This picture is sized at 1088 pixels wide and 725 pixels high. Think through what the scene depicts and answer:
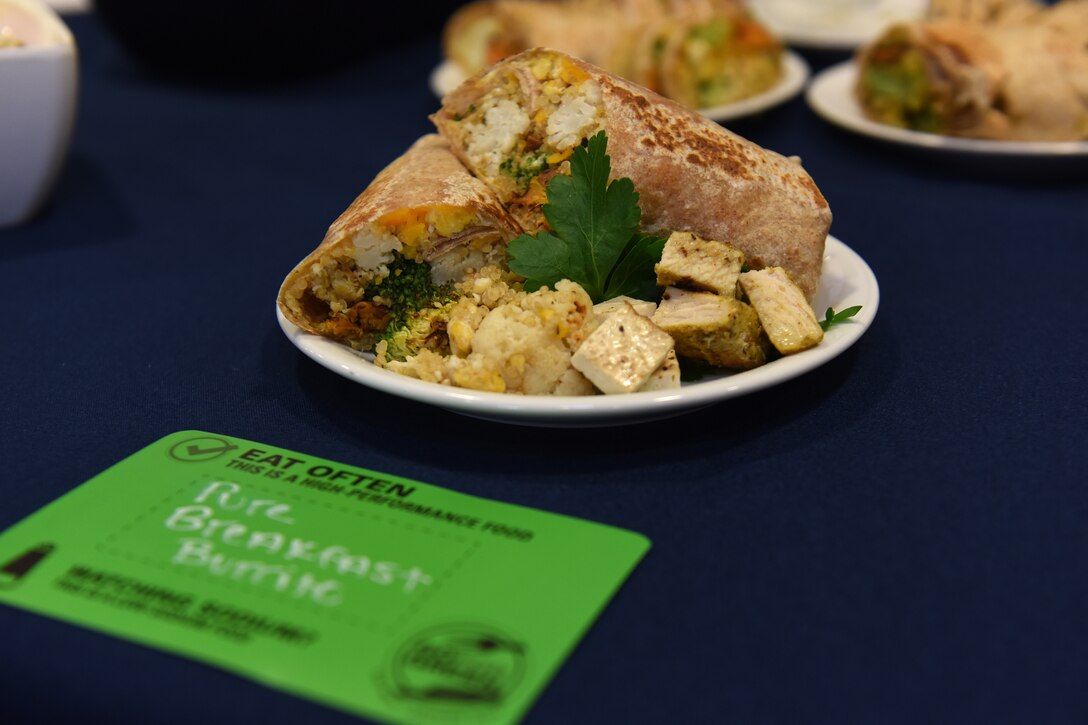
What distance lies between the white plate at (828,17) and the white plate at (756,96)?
0.31 meters

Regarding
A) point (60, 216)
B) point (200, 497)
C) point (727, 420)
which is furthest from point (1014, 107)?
point (60, 216)

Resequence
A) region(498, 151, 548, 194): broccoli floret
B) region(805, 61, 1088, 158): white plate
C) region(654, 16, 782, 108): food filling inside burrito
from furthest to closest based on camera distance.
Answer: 1. region(654, 16, 782, 108): food filling inside burrito
2. region(805, 61, 1088, 158): white plate
3. region(498, 151, 548, 194): broccoli floret

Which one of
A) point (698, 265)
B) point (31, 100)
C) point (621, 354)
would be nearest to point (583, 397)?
point (621, 354)

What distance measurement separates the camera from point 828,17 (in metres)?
3.99

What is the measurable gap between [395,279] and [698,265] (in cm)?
52

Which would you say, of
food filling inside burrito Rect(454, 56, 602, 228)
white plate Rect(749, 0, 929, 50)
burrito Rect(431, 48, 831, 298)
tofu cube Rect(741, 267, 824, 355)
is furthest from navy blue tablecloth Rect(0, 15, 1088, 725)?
white plate Rect(749, 0, 929, 50)

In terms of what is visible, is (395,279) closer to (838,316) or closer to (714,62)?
(838,316)

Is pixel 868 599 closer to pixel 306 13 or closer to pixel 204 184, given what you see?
pixel 204 184

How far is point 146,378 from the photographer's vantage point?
184 cm

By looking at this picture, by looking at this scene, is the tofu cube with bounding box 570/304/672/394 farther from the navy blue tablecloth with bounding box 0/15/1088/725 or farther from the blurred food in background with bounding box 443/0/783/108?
the blurred food in background with bounding box 443/0/783/108

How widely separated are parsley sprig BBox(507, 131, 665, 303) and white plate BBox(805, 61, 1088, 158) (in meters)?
1.39

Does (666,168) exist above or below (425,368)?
above

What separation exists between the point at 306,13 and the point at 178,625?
315 centimetres

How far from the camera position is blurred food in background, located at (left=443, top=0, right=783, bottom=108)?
3.12 meters
